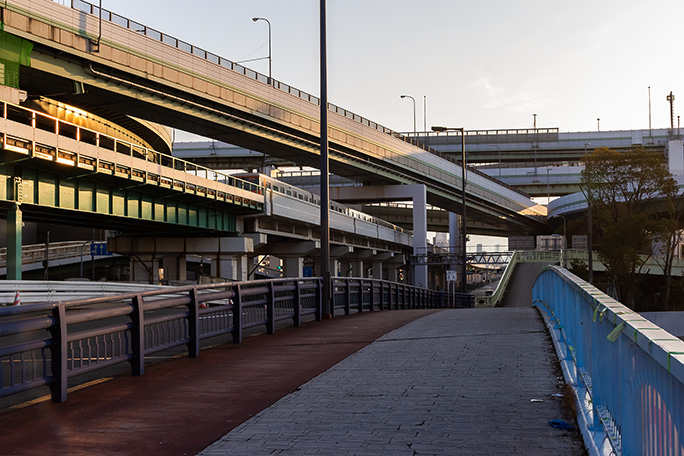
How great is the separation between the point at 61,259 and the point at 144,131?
21.0 meters

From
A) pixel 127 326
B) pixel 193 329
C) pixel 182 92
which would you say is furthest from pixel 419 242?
pixel 127 326

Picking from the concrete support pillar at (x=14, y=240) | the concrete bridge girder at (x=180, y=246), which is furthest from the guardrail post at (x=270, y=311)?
the concrete bridge girder at (x=180, y=246)

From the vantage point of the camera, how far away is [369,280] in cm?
2420

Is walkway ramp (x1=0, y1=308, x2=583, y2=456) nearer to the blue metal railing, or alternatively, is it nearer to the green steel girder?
the blue metal railing

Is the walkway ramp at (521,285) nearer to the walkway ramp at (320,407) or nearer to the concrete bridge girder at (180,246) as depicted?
the concrete bridge girder at (180,246)

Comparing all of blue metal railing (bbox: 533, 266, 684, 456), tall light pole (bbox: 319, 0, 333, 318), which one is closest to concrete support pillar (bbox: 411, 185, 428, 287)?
tall light pole (bbox: 319, 0, 333, 318)

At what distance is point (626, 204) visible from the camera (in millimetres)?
57094

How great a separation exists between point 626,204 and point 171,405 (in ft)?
181

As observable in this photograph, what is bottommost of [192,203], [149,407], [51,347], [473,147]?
[149,407]

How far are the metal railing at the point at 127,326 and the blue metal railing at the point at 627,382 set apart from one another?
520 cm

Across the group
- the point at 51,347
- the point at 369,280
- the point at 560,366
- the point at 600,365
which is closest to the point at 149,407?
the point at 51,347

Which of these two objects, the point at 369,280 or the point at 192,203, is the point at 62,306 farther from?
the point at 192,203

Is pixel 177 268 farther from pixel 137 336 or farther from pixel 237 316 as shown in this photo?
pixel 137 336

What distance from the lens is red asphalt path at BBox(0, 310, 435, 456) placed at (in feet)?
20.6
